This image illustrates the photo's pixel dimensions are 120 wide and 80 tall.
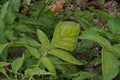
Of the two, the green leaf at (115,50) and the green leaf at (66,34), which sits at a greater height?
the green leaf at (66,34)

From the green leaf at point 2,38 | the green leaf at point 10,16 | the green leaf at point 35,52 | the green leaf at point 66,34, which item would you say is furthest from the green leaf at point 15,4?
the green leaf at point 66,34

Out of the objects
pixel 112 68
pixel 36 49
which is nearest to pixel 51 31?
pixel 36 49

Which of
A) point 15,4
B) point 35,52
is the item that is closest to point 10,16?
point 15,4

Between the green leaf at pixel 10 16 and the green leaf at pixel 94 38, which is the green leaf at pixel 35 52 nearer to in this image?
the green leaf at pixel 94 38

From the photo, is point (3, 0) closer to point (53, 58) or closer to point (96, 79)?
point (53, 58)

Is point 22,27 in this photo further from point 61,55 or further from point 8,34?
point 61,55

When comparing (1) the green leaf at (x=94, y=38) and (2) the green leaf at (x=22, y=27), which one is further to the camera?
(2) the green leaf at (x=22, y=27)
